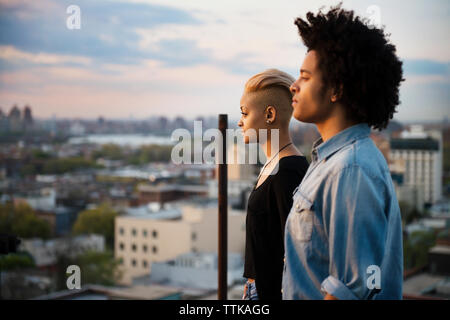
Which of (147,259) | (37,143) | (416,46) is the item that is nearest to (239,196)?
(147,259)

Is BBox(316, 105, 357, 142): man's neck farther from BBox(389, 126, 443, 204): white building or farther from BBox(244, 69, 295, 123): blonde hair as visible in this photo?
BBox(389, 126, 443, 204): white building

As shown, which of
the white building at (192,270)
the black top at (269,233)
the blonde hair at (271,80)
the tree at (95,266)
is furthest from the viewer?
the tree at (95,266)

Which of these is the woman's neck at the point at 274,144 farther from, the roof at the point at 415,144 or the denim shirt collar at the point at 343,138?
the roof at the point at 415,144

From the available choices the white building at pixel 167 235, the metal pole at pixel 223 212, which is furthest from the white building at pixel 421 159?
the metal pole at pixel 223 212

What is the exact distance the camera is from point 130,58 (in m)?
48.9

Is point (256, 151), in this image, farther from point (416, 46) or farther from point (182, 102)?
point (182, 102)

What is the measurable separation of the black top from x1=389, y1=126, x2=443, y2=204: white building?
3005 cm

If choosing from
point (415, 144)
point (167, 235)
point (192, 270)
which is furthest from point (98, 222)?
point (415, 144)

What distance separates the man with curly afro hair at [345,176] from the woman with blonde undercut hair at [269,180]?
316mm

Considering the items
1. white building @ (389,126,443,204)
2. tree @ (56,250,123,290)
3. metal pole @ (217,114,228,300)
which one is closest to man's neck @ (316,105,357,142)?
metal pole @ (217,114,228,300)

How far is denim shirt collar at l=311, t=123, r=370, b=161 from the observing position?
988mm

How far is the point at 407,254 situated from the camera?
23406 mm

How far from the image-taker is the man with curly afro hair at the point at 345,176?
904mm

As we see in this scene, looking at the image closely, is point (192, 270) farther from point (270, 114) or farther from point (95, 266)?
point (270, 114)
